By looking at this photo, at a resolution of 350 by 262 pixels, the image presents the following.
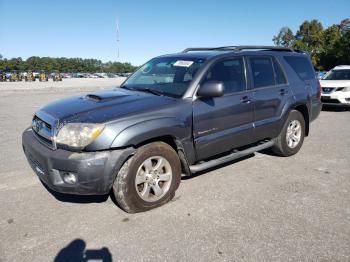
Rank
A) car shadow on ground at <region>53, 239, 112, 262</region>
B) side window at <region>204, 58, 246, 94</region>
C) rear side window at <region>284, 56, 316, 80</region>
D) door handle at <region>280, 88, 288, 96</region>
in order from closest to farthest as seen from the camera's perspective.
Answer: car shadow on ground at <region>53, 239, 112, 262</region> < side window at <region>204, 58, 246, 94</region> < door handle at <region>280, 88, 288, 96</region> < rear side window at <region>284, 56, 316, 80</region>

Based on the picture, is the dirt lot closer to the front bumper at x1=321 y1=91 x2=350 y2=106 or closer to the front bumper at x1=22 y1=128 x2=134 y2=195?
the front bumper at x1=22 y1=128 x2=134 y2=195

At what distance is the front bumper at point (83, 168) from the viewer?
3.03 m

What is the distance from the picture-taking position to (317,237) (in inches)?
115

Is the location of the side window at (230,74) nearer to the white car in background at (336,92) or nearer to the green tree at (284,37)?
the white car in background at (336,92)

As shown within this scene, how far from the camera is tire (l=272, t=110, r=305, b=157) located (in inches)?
203

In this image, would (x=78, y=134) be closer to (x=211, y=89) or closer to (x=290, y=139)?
(x=211, y=89)

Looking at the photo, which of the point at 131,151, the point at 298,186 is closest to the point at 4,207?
the point at 131,151

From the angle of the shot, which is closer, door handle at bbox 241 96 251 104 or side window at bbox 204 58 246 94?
side window at bbox 204 58 246 94

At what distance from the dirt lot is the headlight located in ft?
2.80

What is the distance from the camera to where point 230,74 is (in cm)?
427

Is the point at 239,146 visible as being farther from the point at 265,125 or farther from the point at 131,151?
the point at 131,151

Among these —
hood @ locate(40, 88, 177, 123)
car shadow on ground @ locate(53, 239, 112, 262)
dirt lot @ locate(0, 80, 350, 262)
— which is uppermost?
hood @ locate(40, 88, 177, 123)

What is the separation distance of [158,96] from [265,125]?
1.86m

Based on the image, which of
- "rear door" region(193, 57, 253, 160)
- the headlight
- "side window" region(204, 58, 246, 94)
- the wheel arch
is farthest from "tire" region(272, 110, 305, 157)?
the headlight
